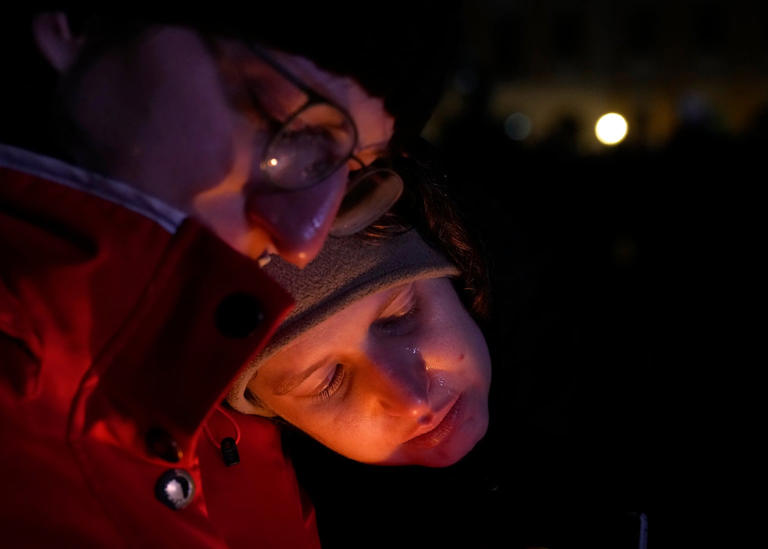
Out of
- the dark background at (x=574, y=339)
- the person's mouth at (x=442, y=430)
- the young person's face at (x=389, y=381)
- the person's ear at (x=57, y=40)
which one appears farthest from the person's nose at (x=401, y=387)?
the person's ear at (x=57, y=40)

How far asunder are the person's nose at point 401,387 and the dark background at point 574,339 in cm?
59

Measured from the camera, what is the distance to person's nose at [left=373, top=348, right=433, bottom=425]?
2.21 meters

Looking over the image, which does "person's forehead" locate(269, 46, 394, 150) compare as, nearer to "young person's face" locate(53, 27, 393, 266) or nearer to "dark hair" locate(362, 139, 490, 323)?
"young person's face" locate(53, 27, 393, 266)

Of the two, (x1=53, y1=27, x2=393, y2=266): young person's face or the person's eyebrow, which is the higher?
(x1=53, y1=27, x2=393, y2=266): young person's face

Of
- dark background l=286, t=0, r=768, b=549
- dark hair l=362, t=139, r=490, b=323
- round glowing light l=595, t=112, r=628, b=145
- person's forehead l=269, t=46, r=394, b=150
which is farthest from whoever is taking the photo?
round glowing light l=595, t=112, r=628, b=145

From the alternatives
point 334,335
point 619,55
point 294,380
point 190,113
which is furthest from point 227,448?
point 619,55

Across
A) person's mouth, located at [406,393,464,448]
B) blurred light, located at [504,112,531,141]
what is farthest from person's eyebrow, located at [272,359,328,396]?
blurred light, located at [504,112,531,141]

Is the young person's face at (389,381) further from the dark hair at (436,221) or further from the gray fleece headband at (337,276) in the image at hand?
the dark hair at (436,221)

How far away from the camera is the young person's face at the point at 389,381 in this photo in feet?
7.29

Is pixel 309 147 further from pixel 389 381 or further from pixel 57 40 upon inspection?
pixel 389 381

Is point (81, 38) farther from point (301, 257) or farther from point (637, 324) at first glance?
point (637, 324)

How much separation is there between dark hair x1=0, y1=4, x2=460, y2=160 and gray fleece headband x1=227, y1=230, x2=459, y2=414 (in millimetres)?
714

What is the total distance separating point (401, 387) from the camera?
2213mm

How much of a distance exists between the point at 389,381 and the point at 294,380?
268 mm
